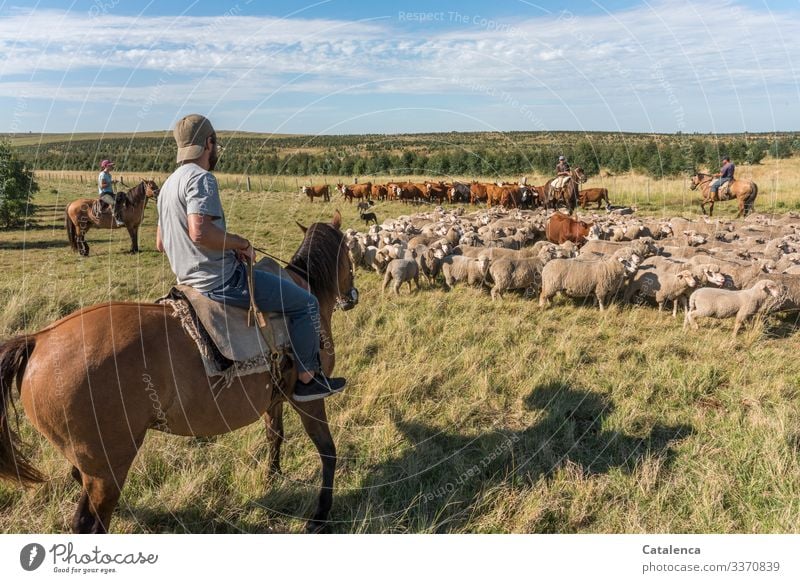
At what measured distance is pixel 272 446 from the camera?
5.54 metres

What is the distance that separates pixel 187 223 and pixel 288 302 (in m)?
1.06

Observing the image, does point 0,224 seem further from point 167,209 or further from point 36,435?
point 167,209

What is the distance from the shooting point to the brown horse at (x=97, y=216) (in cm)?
1697

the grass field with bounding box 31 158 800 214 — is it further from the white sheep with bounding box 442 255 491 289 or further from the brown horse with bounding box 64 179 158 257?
the white sheep with bounding box 442 255 491 289

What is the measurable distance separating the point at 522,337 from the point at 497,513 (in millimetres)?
4921

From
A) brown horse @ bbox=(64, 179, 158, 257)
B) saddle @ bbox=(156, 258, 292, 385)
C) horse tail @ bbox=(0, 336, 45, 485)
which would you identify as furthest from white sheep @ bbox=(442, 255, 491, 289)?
brown horse @ bbox=(64, 179, 158, 257)

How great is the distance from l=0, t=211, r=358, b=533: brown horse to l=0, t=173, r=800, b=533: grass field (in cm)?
116

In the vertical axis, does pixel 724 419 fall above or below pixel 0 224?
below

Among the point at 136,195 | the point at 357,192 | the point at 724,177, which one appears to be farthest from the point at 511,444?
the point at 357,192

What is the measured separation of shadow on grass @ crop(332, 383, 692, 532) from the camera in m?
4.81

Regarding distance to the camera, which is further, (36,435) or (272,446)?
(36,435)

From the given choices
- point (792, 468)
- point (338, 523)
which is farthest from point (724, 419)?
point (338, 523)

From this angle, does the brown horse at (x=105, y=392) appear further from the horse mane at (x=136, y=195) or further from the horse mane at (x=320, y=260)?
the horse mane at (x=136, y=195)

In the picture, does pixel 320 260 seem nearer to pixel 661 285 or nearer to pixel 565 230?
pixel 661 285
